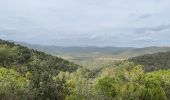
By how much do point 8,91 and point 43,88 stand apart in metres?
5.13

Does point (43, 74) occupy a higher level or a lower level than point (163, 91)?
higher

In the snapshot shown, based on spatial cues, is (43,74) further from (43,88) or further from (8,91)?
(8,91)

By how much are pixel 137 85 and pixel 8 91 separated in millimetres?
33076

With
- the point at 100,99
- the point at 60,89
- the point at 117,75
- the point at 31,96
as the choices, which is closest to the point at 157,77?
the point at 117,75

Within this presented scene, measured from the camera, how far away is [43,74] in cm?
4256

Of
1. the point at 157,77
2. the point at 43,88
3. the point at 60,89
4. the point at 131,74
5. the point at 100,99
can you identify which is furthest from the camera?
the point at 157,77

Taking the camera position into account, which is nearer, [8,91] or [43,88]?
[8,91]

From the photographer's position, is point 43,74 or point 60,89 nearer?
point 43,74

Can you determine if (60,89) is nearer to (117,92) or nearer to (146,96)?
(117,92)

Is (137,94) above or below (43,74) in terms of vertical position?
below

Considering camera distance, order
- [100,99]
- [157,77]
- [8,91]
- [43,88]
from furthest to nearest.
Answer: [157,77], [100,99], [43,88], [8,91]

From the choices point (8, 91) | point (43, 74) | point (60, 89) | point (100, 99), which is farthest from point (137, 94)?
point (8, 91)

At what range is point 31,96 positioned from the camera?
1574 inches

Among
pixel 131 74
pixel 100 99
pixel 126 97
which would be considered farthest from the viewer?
pixel 131 74
